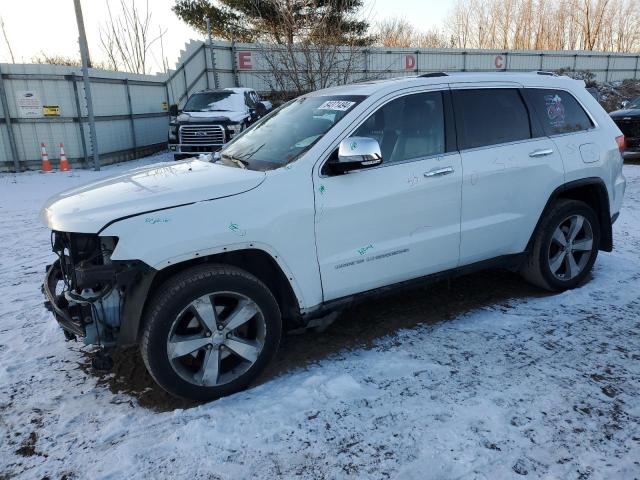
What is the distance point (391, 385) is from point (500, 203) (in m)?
1.70

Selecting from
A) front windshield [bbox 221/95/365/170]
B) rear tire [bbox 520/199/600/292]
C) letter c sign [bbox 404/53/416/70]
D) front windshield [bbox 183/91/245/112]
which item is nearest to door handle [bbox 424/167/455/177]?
front windshield [bbox 221/95/365/170]

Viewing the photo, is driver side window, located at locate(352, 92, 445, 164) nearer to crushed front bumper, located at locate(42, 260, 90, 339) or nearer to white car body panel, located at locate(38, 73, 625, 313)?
white car body panel, located at locate(38, 73, 625, 313)

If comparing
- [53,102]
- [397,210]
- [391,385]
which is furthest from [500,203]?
[53,102]

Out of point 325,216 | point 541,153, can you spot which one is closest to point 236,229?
point 325,216

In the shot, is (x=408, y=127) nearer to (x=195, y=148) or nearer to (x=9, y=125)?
(x=195, y=148)

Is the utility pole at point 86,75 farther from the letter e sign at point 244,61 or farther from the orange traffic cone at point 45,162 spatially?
the letter e sign at point 244,61

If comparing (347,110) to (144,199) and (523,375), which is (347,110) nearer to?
(144,199)

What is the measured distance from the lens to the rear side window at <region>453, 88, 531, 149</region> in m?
3.81

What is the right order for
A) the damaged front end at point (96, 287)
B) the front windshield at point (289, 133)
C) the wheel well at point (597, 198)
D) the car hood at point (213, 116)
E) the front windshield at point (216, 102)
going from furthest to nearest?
1. the front windshield at point (216, 102)
2. the car hood at point (213, 116)
3. the wheel well at point (597, 198)
4. the front windshield at point (289, 133)
5. the damaged front end at point (96, 287)

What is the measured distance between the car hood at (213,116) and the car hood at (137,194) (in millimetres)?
9762

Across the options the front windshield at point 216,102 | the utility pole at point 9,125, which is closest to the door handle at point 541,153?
the front windshield at point 216,102

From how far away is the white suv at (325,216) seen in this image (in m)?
2.83

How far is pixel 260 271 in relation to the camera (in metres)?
→ 3.27

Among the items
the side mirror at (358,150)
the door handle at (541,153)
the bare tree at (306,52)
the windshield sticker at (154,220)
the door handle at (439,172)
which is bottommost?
the windshield sticker at (154,220)
